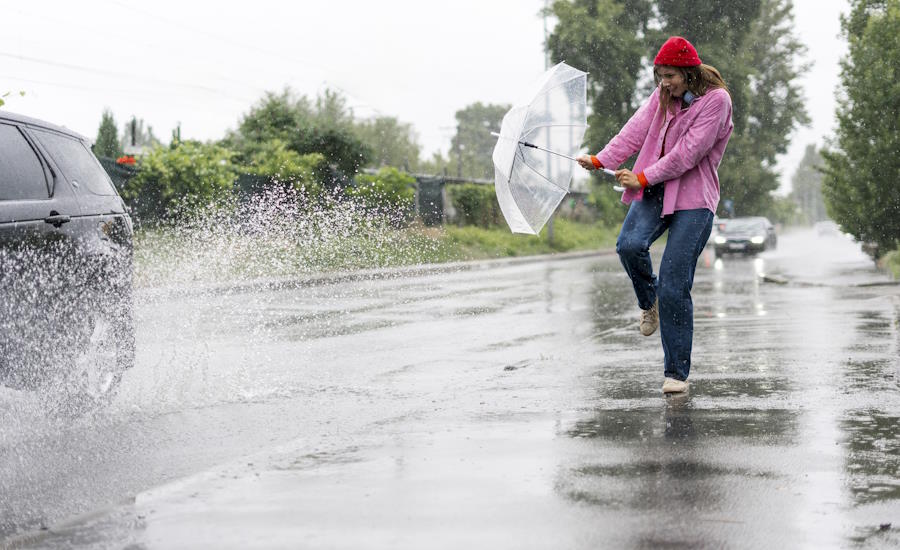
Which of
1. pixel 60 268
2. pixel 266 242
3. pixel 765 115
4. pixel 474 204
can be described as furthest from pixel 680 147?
pixel 765 115

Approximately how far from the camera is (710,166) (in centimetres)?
643

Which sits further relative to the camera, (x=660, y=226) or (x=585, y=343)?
(x=585, y=343)

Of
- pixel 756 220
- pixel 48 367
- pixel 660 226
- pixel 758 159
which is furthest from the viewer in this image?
pixel 758 159

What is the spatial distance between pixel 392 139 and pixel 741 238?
48621 mm

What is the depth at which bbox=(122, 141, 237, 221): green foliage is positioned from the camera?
23.5m

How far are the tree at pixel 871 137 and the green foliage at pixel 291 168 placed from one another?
494 inches

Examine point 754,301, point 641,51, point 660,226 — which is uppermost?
point 641,51

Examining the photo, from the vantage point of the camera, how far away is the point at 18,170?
6281 millimetres

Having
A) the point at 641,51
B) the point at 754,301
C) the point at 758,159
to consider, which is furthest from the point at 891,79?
the point at 758,159

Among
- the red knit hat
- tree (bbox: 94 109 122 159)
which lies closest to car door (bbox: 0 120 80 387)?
the red knit hat

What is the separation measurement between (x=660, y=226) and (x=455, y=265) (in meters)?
22.6

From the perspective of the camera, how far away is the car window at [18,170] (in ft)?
20.1

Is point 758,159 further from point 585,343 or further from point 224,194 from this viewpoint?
point 585,343

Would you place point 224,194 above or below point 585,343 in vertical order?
above
